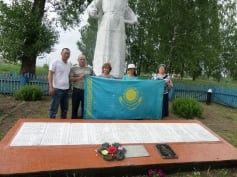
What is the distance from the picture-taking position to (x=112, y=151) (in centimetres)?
325

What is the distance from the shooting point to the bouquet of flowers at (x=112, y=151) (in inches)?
126

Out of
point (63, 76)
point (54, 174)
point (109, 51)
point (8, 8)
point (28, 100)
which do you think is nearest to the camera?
point (54, 174)

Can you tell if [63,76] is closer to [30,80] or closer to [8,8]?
[30,80]

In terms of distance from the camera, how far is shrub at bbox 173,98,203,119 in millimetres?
7699

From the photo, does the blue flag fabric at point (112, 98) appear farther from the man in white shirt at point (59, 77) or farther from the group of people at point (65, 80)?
the man in white shirt at point (59, 77)

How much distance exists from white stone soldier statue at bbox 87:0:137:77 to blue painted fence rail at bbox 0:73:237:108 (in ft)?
19.2

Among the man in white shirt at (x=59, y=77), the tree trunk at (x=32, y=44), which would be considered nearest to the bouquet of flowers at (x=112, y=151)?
the man in white shirt at (x=59, y=77)

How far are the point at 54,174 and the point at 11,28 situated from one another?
1046cm

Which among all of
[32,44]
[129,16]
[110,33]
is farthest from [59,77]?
[32,44]

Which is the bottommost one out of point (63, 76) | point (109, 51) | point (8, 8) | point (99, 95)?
point (99, 95)

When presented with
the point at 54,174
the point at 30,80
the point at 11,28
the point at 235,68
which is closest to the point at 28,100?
the point at 30,80

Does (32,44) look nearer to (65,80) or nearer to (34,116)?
(34,116)

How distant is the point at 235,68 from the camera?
31938 millimetres

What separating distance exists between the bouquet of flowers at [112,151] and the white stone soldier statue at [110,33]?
3.25 metres
